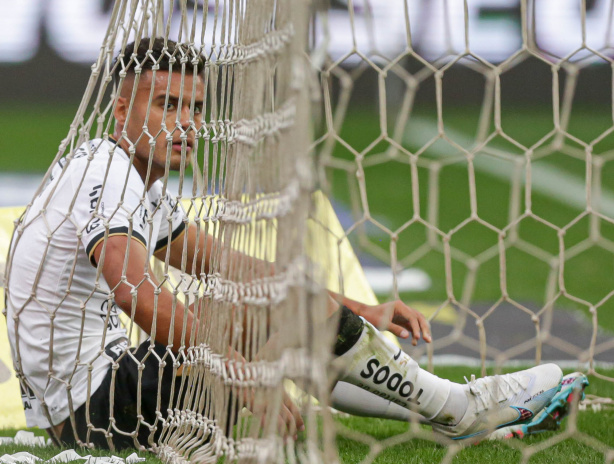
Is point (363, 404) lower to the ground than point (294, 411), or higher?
lower

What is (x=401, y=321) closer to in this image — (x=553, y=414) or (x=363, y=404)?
(x=363, y=404)

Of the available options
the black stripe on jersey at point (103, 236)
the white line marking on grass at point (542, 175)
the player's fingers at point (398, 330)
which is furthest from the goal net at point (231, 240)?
the white line marking on grass at point (542, 175)

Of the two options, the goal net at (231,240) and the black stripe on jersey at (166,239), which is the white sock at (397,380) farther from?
the black stripe on jersey at (166,239)

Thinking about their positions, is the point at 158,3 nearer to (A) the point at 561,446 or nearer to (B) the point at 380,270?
(A) the point at 561,446

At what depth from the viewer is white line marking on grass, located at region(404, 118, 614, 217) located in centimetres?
834

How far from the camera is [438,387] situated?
2162 millimetres

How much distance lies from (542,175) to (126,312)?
8.11 meters

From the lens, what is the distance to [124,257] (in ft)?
6.64

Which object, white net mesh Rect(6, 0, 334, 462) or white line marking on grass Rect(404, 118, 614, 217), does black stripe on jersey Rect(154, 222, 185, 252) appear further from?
white line marking on grass Rect(404, 118, 614, 217)

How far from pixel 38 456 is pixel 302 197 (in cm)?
115

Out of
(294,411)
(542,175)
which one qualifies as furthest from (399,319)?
(542,175)

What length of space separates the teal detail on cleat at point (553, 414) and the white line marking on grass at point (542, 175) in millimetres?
5354

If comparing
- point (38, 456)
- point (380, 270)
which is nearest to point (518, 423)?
point (38, 456)

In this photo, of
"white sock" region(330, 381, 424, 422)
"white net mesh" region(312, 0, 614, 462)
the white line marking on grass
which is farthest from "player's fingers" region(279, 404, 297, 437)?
the white line marking on grass
